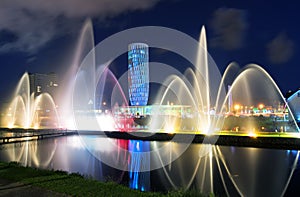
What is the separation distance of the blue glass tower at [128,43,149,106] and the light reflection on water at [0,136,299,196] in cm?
10309

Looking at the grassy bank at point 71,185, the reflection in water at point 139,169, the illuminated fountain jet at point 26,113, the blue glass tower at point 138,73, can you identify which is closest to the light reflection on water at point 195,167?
the reflection in water at point 139,169

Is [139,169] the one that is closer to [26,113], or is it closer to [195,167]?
[195,167]

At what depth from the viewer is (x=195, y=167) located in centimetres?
1354

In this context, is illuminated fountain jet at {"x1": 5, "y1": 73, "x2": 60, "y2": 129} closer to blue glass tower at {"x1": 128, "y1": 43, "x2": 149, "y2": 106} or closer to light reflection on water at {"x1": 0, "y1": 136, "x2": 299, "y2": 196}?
light reflection on water at {"x1": 0, "y1": 136, "x2": 299, "y2": 196}

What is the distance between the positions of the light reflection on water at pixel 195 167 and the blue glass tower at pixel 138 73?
103 m

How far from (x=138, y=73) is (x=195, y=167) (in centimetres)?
11779

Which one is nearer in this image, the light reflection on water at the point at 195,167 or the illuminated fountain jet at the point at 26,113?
the light reflection on water at the point at 195,167

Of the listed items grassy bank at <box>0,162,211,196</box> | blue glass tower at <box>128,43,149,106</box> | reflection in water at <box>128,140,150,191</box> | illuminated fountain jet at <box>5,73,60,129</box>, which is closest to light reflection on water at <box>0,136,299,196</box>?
reflection in water at <box>128,140,150,191</box>

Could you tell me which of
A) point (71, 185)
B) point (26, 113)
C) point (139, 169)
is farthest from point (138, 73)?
point (71, 185)

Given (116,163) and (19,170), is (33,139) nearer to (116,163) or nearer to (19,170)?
(116,163)

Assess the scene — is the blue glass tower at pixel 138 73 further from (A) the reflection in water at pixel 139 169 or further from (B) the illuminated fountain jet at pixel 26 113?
(A) the reflection in water at pixel 139 169

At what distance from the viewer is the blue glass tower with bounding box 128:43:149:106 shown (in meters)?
Result: 123

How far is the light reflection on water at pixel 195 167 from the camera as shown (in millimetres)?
10406

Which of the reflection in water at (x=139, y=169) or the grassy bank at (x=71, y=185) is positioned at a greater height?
the grassy bank at (x=71, y=185)
